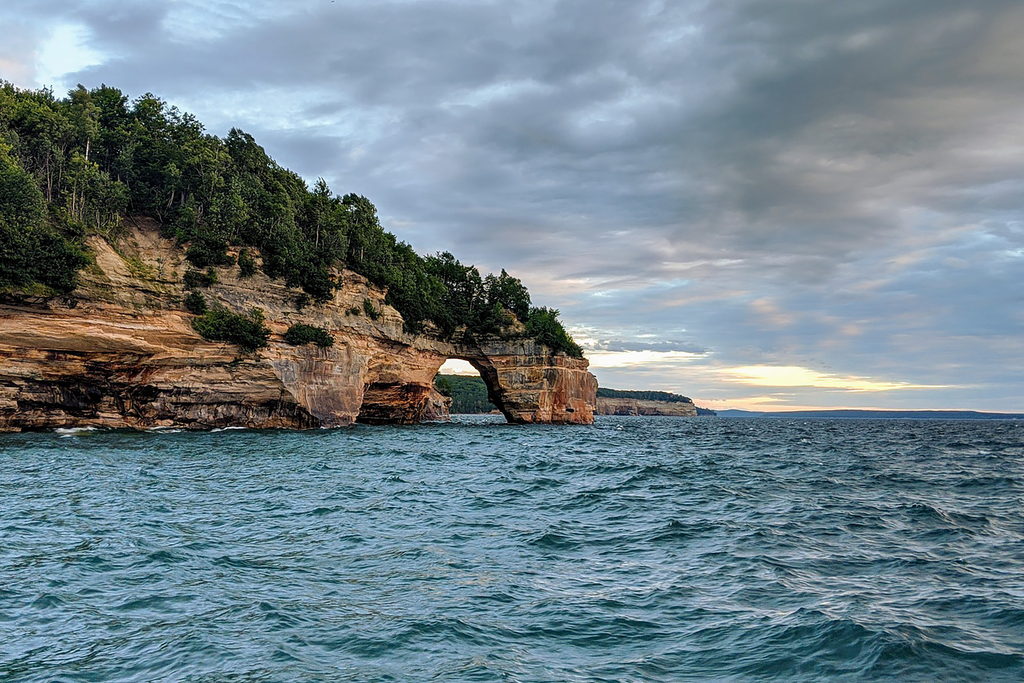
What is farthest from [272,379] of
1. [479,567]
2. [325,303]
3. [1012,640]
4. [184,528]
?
[1012,640]

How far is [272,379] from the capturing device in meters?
46.0

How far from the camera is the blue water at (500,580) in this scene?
7328 millimetres

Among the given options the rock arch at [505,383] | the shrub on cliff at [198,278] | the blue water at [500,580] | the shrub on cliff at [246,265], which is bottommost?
the blue water at [500,580]

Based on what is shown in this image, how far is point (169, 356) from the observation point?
41.5 meters

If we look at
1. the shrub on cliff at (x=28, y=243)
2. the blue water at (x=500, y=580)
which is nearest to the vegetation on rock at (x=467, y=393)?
the shrub on cliff at (x=28, y=243)

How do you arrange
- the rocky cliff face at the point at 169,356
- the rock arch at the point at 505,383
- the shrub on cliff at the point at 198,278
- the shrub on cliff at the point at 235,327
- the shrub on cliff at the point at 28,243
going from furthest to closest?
1. the rock arch at the point at 505,383
2. the shrub on cliff at the point at 198,278
3. the shrub on cliff at the point at 235,327
4. the rocky cliff face at the point at 169,356
5. the shrub on cliff at the point at 28,243

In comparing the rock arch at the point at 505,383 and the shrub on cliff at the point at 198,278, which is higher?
the shrub on cliff at the point at 198,278

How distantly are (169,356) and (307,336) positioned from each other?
970 centimetres

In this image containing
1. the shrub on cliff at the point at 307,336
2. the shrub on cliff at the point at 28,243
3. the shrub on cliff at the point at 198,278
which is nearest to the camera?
the shrub on cliff at the point at 28,243

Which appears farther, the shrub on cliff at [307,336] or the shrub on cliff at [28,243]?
the shrub on cliff at [307,336]

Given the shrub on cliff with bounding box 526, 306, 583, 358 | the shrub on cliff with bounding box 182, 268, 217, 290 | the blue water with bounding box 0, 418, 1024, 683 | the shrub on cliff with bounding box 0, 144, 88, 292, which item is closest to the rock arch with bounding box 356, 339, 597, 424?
the shrub on cliff with bounding box 526, 306, 583, 358

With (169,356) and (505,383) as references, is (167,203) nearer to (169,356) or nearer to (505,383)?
(169,356)

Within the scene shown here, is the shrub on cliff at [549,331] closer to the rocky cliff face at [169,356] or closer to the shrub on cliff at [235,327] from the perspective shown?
the rocky cliff face at [169,356]

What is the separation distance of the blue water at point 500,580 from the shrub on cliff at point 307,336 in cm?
2625
